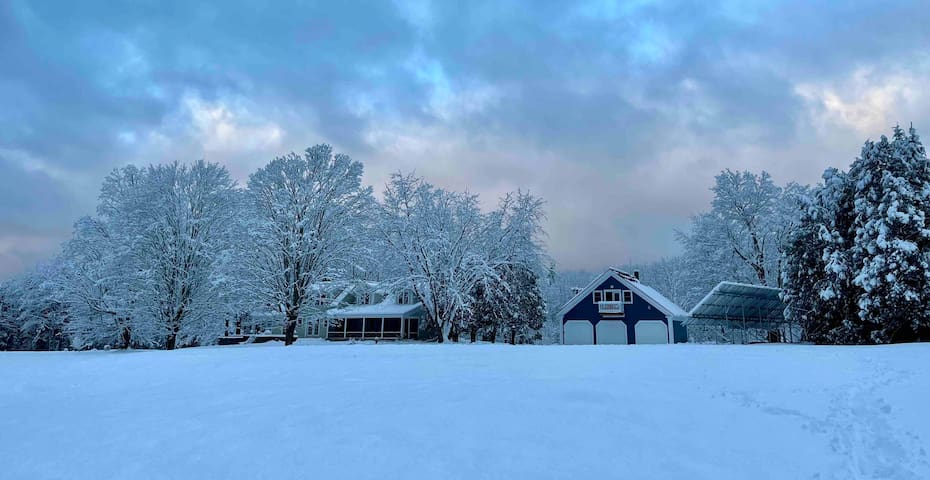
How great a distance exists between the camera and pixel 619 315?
38.0 meters

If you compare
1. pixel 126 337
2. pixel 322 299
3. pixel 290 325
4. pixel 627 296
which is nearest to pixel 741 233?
pixel 627 296

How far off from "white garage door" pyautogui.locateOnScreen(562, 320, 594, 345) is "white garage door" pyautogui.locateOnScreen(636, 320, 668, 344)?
3.47 meters

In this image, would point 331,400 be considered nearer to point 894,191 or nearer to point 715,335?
point 894,191

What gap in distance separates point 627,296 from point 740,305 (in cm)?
1016

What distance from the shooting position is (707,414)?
7816 mm

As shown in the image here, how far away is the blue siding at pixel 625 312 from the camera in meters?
37.3

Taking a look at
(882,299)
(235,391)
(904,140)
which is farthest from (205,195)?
(904,140)

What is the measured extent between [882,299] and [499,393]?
17.6 meters

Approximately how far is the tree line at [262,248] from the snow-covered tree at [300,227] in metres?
0.06

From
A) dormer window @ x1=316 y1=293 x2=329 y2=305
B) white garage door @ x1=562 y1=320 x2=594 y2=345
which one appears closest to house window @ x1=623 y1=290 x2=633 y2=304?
white garage door @ x1=562 y1=320 x2=594 y2=345

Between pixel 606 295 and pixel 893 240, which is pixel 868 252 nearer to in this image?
pixel 893 240

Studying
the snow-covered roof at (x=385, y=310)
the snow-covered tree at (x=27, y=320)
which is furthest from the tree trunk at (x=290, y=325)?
the snow-covered tree at (x=27, y=320)

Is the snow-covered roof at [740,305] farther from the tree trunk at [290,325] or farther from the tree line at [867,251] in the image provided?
the tree trunk at [290,325]

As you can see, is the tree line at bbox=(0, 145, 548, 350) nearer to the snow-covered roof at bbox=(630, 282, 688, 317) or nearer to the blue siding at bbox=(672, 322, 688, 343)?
the snow-covered roof at bbox=(630, 282, 688, 317)
